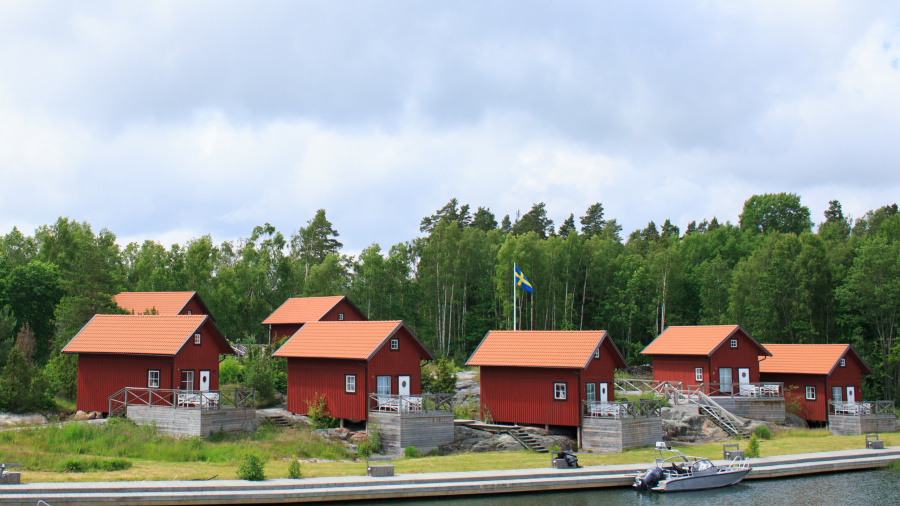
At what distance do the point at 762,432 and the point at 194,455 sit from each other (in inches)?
1080

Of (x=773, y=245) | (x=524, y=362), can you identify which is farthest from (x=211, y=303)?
(x=773, y=245)

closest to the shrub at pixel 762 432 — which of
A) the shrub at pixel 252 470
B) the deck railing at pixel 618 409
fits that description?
the deck railing at pixel 618 409

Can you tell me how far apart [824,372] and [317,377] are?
1185 inches

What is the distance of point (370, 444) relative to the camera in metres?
31.3

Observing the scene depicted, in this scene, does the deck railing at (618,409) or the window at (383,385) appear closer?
the deck railing at (618,409)

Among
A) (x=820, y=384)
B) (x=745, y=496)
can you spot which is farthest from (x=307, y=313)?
(x=745, y=496)

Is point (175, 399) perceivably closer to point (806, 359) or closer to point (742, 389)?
point (742, 389)

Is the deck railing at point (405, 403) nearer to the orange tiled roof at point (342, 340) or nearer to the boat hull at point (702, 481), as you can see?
the orange tiled roof at point (342, 340)

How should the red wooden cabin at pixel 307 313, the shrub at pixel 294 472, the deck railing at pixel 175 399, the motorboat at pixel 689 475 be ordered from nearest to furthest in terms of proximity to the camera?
the shrub at pixel 294 472 < the motorboat at pixel 689 475 < the deck railing at pixel 175 399 < the red wooden cabin at pixel 307 313

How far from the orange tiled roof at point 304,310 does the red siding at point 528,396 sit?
17283mm

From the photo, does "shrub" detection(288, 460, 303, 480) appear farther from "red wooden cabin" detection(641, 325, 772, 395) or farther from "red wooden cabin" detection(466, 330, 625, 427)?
"red wooden cabin" detection(641, 325, 772, 395)

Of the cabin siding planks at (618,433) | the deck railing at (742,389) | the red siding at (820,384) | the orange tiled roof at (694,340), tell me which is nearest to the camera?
the cabin siding planks at (618,433)

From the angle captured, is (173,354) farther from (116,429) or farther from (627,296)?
(627,296)

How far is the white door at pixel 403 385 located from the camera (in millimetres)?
35281
